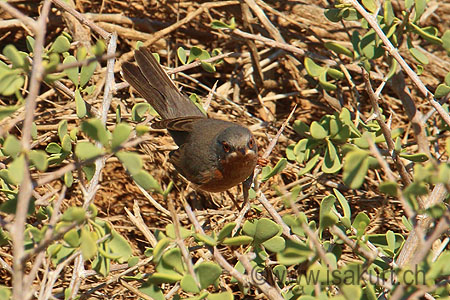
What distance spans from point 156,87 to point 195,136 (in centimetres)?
57

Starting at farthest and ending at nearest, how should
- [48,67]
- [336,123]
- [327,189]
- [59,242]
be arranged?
1. [327,189]
2. [336,123]
3. [59,242]
4. [48,67]

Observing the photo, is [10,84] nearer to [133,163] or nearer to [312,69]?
[133,163]

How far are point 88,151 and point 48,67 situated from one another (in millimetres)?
358

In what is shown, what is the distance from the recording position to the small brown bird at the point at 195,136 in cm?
427

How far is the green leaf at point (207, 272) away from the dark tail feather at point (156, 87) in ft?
8.22

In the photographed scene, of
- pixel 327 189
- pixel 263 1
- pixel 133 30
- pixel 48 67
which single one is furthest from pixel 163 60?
pixel 48 67

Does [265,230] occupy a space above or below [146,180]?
below

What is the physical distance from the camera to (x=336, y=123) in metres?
4.01

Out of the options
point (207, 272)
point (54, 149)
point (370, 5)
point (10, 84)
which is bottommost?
point (207, 272)

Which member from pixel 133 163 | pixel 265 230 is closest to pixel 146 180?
pixel 133 163

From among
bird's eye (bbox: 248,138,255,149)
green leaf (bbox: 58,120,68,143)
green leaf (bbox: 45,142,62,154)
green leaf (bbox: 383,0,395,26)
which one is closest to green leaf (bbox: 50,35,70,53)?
green leaf (bbox: 58,120,68,143)

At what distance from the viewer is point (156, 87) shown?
193 inches

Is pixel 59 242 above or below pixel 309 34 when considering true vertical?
below

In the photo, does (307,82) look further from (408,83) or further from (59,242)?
(59,242)
